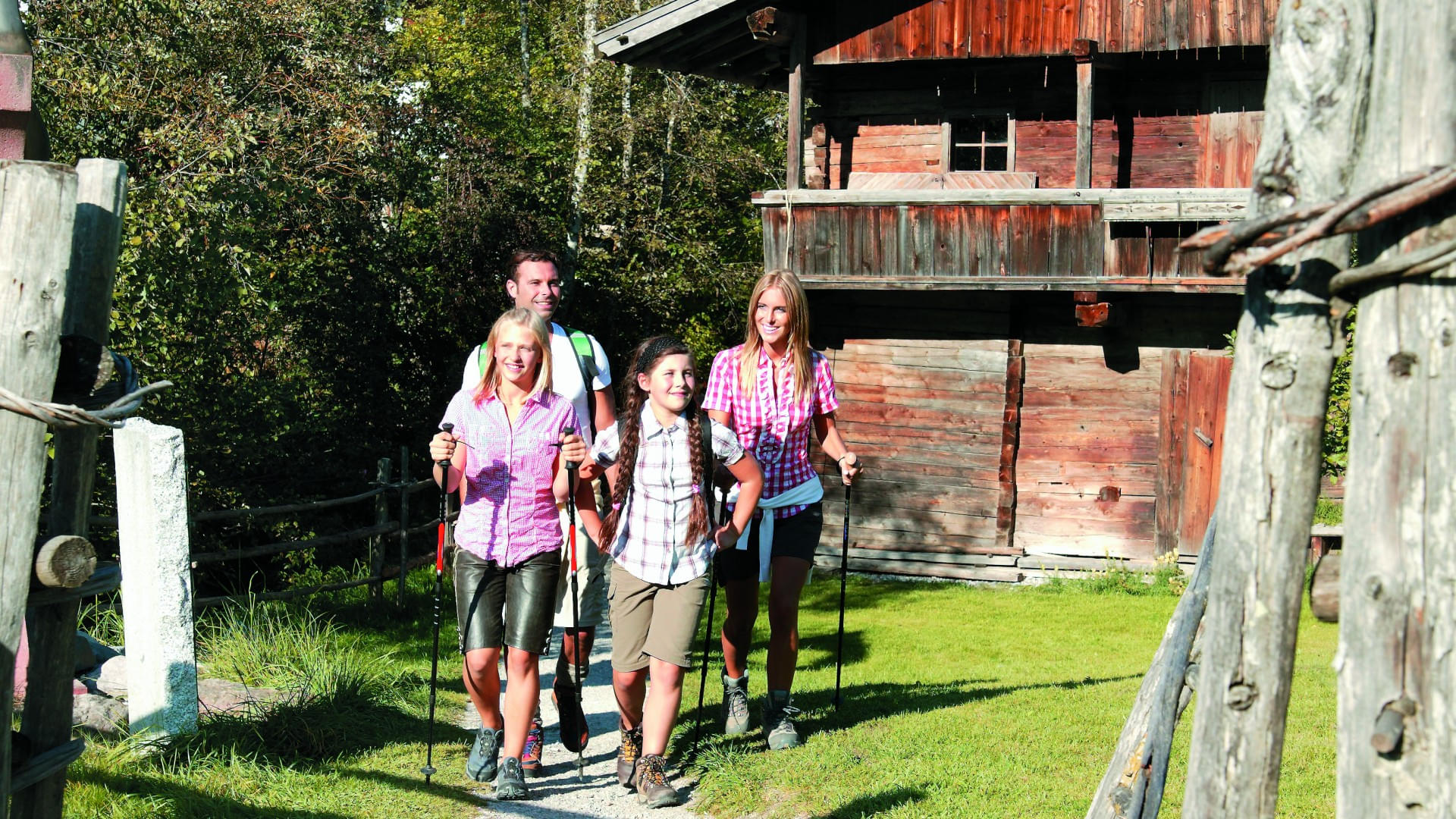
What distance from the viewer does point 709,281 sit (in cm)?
2439

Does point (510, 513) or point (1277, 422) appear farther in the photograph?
point (510, 513)

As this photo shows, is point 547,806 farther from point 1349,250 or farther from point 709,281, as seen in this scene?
point 709,281

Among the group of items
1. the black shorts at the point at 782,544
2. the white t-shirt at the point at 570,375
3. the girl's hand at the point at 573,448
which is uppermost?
the white t-shirt at the point at 570,375

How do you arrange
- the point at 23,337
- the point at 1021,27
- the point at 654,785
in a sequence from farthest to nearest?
1. the point at 1021,27
2. the point at 654,785
3. the point at 23,337

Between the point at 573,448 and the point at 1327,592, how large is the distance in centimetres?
369

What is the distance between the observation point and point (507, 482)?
20.0ft

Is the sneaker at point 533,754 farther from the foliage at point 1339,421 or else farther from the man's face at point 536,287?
the foliage at point 1339,421

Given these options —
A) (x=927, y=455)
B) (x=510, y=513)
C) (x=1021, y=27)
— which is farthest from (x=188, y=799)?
(x=1021, y=27)

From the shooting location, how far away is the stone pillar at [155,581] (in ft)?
20.6

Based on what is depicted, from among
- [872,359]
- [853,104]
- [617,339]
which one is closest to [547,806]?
[872,359]

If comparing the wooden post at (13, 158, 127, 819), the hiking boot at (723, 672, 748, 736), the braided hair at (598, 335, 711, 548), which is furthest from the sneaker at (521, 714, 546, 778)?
the wooden post at (13, 158, 127, 819)

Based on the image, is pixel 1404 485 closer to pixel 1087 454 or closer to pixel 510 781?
pixel 510 781

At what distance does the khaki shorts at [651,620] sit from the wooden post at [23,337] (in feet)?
9.29

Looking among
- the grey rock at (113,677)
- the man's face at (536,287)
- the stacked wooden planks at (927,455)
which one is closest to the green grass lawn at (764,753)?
the grey rock at (113,677)
